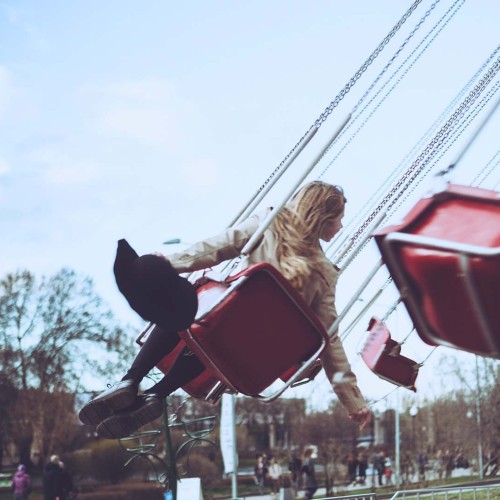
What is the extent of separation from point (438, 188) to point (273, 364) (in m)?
1.23

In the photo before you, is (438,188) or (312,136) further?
(312,136)

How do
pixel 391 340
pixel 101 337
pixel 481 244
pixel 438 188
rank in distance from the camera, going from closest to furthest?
1. pixel 481 244
2. pixel 438 188
3. pixel 391 340
4. pixel 101 337

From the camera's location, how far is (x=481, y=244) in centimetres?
354

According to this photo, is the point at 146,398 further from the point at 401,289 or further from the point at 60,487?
the point at 60,487

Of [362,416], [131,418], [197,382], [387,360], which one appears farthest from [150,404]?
[387,360]

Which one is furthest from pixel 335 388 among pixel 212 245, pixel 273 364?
pixel 212 245

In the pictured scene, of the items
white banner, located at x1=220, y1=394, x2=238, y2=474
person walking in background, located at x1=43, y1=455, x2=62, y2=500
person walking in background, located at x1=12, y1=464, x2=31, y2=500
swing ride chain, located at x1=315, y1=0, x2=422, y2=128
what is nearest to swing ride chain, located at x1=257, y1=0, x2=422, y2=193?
swing ride chain, located at x1=315, y1=0, x2=422, y2=128

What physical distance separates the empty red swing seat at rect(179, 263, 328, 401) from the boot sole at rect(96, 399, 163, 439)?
0.74 metres

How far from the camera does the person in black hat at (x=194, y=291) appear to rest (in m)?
4.38

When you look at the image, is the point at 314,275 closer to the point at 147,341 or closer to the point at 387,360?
the point at 147,341

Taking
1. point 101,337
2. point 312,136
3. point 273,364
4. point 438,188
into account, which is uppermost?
point 101,337

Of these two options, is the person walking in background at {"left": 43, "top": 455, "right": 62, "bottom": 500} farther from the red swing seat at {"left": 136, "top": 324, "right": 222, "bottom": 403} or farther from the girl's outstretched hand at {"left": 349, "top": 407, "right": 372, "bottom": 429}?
the girl's outstretched hand at {"left": 349, "top": 407, "right": 372, "bottom": 429}

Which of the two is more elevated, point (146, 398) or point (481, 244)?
point (481, 244)

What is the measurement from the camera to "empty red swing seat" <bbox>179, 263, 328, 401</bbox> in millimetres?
4352
